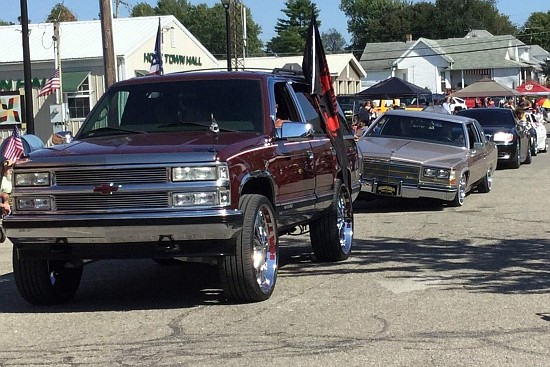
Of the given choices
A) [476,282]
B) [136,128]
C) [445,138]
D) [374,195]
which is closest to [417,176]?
[374,195]

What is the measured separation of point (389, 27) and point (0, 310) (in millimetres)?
113954

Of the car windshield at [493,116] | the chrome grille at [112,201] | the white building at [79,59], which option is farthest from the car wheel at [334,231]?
the white building at [79,59]

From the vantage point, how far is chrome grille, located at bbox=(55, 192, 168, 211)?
691 centimetres

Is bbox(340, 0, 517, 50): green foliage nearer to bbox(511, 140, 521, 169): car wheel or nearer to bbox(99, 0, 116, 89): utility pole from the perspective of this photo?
bbox(511, 140, 521, 169): car wheel

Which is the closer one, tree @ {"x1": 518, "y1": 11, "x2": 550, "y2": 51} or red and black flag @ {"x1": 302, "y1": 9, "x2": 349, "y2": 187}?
red and black flag @ {"x1": 302, "y1": 9, "x2": 349, "y2": 187}

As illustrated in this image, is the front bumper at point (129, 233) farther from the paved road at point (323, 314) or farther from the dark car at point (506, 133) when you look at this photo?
the dark car at point (506, 133)

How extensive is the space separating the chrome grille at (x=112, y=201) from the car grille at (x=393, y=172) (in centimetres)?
777

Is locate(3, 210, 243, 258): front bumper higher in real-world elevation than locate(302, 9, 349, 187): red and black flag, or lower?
lower

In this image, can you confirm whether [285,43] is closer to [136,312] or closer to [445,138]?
[445,138]

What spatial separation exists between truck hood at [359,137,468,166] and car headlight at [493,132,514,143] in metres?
8.47

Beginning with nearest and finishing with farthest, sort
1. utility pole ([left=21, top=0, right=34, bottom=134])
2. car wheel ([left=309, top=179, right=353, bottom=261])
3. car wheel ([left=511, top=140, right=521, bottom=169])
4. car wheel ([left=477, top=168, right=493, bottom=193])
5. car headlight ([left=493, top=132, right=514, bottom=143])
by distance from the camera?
car wheel ([left=309, top=179, right=353, bottom=261]) < car wheel ([left=477, top=168, right=493, bottom=193]) < utility pole ([left=21, top=0, right=34, bottom=134]) < car headlight ([left=493, top=132, right=514, bottom=143]) < car wheel ([left=511, top=140, right=521, bottom=169])

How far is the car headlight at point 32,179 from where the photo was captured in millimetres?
7113

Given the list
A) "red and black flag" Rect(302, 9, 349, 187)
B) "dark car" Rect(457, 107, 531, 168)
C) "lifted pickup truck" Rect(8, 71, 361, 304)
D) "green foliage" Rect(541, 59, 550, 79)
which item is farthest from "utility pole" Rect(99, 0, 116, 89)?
"green foliage" Rect(541, 59, 550, 79)

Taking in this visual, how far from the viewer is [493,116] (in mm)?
24891
